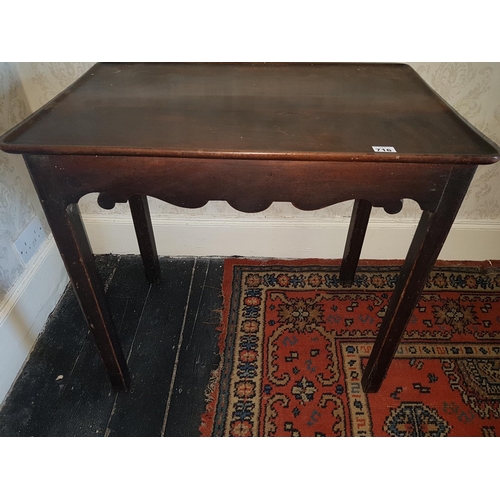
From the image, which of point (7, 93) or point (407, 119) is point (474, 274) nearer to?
point (407, 119)

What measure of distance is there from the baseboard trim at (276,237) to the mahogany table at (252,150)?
1.96 feet

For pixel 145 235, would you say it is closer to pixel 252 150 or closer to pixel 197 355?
pixel 197 355

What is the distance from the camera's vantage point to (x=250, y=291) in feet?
4.72

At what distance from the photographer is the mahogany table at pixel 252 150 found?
0.71 m

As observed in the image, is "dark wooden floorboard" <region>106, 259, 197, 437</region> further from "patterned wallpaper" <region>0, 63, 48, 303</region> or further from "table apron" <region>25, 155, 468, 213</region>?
"table apron" <region>25, 155, 468, 213</region>

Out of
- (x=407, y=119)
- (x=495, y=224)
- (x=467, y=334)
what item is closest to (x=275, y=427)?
(x=467, y=334)

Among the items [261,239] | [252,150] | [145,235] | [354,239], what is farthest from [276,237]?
[252,150]

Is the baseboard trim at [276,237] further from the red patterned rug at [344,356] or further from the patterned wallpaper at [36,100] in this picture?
the patterned wallpaper at [36,100]

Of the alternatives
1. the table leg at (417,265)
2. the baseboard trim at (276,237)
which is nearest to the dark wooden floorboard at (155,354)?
the baseboard trim at (276,237)

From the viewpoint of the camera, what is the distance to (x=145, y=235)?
1.32 meters

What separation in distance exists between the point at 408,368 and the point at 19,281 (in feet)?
3.87

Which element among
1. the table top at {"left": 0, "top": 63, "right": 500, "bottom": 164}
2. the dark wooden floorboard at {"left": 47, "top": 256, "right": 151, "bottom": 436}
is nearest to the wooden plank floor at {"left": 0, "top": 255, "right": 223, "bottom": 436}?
the dark wooden floorboard at {"left": 47, "top": 256, "right": 151, "bottom": 436}

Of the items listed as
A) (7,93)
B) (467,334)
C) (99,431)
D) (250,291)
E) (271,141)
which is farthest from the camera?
(250,291)

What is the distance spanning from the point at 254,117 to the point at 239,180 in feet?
0.48
